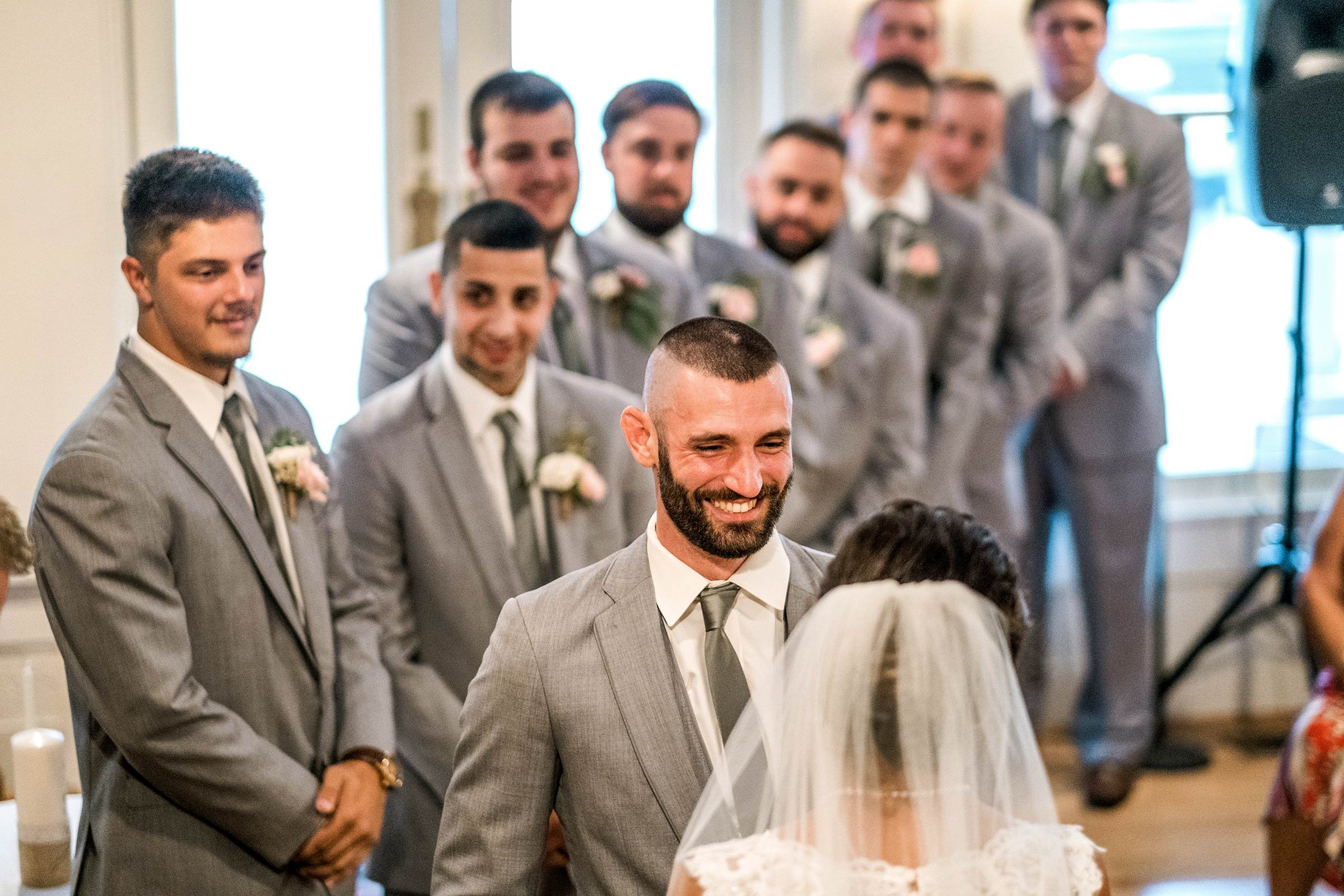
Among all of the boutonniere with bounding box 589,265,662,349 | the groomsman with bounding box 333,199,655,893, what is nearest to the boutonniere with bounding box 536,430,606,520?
the groomsman with bounding box 333,199,655,893

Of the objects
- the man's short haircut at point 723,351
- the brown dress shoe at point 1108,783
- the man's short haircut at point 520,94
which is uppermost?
the man's short haircut at point 520,94

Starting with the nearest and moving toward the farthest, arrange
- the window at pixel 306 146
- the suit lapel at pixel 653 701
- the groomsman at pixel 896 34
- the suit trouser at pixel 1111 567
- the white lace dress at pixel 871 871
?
the white lace dress at pixel 871 871, the suit lapel at pixel 653 701, the window at pixel 306 146, the groomsman at pixel 896 34, the suit trouser at pixel 1111 567

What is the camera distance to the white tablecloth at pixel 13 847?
247 cm

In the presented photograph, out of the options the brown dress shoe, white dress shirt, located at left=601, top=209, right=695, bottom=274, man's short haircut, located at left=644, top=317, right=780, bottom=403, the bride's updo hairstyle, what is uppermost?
white dress shirt, located at left=601, top=209, right=695, bottom=274

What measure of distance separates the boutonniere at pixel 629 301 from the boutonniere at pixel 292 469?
1207 mm

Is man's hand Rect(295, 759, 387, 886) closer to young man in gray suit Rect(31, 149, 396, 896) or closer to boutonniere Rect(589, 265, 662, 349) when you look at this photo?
young man in gray suit Rect(31, 149, 396, 896)

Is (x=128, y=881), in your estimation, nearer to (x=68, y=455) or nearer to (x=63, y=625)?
(x=63, y=625)

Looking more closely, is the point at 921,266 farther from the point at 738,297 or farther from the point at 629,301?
the point at 629,301

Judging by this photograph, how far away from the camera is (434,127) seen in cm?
381

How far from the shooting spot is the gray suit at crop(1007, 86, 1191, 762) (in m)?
4.64

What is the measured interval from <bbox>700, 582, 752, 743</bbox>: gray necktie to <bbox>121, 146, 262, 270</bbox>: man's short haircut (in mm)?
1068

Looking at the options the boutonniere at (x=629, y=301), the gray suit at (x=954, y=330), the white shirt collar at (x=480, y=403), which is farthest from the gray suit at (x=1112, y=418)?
the white shirt collar at (x=480, y=403)

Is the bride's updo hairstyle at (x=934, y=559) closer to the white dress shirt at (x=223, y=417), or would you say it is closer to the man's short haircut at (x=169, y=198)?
the white dress shirt at (x=223, y=417)

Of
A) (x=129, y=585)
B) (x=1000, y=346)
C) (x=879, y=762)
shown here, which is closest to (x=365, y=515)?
(x=129, y=585)
